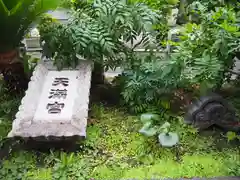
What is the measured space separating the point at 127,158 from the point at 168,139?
0.32 m

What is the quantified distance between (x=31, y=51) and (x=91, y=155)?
1.63 metres

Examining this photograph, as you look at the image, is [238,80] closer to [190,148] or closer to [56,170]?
[190,148]

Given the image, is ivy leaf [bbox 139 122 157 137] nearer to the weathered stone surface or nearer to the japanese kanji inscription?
the weathered stone surface

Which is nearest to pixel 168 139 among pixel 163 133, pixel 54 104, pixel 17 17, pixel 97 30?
pixel 163 133

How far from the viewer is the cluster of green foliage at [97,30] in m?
2.80

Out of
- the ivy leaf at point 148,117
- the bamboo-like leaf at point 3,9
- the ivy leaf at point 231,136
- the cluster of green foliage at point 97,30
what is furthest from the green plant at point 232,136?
the bamboo-like leaf at point 3,9

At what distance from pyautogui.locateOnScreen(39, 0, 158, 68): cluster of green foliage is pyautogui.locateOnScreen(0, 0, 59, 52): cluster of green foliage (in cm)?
15

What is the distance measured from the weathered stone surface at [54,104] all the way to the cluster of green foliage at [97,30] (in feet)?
0.41

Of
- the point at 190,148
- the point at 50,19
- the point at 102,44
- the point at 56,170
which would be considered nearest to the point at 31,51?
the point at 50,19

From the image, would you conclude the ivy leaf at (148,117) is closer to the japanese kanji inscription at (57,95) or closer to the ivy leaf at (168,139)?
the ivy leaf at (168,139)

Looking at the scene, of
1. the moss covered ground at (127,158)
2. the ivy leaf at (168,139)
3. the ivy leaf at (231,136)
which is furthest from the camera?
the ivy leaf at (231,136)

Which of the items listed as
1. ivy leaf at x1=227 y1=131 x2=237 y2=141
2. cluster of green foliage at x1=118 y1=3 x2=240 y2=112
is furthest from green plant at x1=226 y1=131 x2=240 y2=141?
cluster of green foliage at x1=118 y1=3 x2=240 y2=112

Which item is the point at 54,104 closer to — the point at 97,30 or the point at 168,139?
the point at 97,30

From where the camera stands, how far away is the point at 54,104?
2.61m
